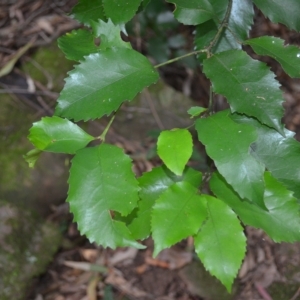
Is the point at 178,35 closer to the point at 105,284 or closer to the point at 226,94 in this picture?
the point at 105,284

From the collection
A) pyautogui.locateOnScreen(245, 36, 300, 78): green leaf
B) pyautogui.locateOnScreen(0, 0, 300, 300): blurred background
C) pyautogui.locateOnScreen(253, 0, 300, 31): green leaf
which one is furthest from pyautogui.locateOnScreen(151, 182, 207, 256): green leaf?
pyautogui.locateOnScreen(0, 0, 300, 300): blurred background

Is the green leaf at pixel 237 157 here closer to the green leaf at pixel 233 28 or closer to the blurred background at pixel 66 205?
the green leaf at pixel 233 28

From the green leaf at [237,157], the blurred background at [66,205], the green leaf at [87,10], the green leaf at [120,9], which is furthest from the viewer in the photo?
the blurred background at [66,205]

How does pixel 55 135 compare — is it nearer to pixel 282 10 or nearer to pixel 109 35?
pixel 109 35

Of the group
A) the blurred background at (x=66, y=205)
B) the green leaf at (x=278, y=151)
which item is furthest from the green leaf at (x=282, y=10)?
the blurred background at (x=66, y=205)

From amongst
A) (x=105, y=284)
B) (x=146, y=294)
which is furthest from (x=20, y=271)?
(x=146, y=294)

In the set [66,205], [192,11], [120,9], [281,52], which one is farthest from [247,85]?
[66,205]
